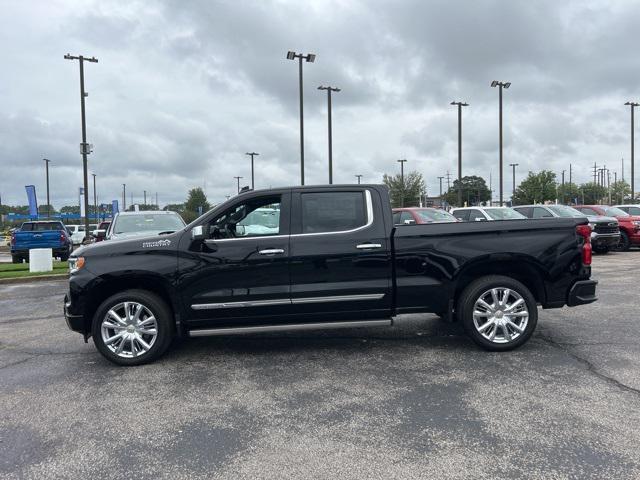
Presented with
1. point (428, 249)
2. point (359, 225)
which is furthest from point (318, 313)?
point (428, 249)

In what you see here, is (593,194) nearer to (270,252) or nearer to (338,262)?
(338,262)

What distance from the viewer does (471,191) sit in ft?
406

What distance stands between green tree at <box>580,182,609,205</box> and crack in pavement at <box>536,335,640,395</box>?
110 metres

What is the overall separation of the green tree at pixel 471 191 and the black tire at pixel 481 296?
4124 inches

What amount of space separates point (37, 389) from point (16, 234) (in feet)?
51.7

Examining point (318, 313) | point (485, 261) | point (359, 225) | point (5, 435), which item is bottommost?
point (5, 435)

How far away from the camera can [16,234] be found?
1805cm

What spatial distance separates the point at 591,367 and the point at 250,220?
3.76 m

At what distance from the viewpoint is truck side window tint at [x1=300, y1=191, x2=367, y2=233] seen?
5.42m

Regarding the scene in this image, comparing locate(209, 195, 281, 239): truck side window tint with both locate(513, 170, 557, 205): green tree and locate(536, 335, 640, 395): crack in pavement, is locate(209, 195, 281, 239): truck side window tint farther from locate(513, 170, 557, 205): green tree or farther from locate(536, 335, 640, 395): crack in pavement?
locate(513, 170, 557, 205): green tree

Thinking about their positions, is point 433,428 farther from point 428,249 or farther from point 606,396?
point 428,249

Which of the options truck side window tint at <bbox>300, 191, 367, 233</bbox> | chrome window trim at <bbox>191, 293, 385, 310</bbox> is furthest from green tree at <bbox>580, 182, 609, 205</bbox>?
chrome window trim at <bbox>191, 293, 385, 310</bbox>

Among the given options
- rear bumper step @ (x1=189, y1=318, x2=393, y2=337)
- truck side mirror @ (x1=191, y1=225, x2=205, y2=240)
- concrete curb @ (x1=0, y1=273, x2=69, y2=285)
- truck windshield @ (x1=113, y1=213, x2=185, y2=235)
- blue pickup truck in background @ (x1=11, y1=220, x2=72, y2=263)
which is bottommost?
concrete curb @ (x1=0, y1=273, x2=69, y2=285)

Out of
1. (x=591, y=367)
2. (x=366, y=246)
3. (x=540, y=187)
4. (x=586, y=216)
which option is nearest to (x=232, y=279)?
(x=366, y=246)
